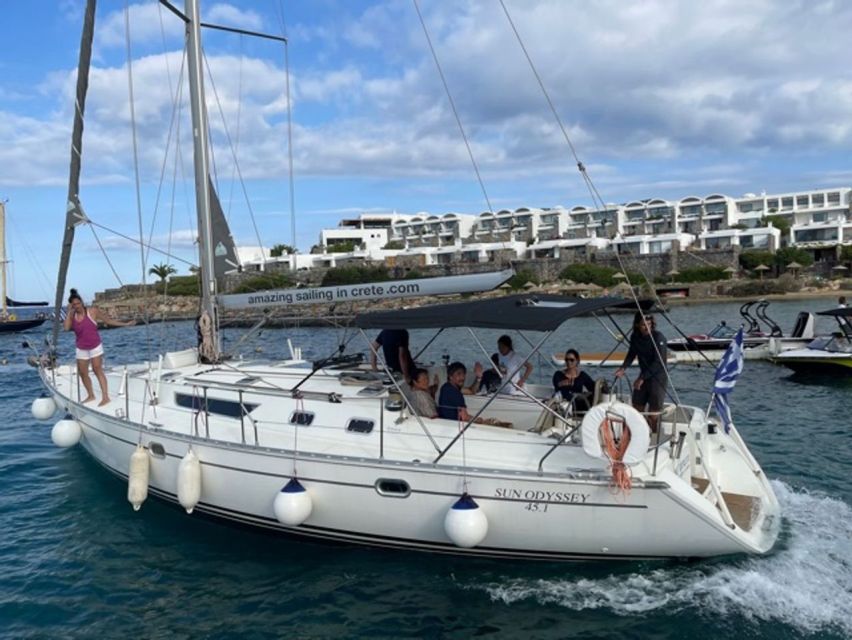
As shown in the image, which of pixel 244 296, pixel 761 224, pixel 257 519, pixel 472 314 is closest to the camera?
pixel 472 314

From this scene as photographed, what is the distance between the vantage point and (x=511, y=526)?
652cm

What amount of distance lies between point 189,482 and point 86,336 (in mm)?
3950

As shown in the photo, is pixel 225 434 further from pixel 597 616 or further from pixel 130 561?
pixel 597 616

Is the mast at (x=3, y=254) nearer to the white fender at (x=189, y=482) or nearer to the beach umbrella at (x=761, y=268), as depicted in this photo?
the white fender at (x=189, y=482)

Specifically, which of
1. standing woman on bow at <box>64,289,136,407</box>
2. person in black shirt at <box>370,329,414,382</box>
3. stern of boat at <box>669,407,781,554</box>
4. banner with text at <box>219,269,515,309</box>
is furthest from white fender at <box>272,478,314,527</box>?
standing woman on bow at <box>64,289,136,407</box>

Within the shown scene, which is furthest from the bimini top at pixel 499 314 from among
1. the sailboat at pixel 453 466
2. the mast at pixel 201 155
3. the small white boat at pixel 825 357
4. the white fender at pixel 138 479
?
the small white boat at pixel 825 357

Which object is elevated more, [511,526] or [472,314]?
[472,314]

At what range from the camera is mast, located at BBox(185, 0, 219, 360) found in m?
10.2

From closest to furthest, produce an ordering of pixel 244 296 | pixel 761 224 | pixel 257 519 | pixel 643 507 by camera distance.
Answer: pixel 643 507 < pixel 257 519 < pixel 244 296 < pixel 761 224

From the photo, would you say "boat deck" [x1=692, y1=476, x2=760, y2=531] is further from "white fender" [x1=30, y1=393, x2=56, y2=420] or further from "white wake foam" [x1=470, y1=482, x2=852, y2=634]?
"white fender" [x1=30, y1=393, x2=56, y2=420]

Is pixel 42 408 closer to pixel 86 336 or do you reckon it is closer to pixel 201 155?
pixel 86 336

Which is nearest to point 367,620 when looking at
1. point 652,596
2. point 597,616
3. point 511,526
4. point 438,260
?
point 511,526

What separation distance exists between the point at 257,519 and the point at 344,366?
3.17 meters

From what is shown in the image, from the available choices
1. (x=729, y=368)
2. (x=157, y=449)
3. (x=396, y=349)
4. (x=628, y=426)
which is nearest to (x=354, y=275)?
(x=396, y=349)
